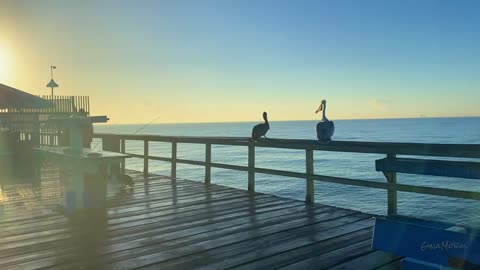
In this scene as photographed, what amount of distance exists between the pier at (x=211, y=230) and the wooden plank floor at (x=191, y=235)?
0.03ft

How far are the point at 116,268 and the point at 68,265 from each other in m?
0.48

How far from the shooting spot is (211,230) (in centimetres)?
495

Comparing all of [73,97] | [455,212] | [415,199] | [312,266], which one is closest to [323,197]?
[415,199]

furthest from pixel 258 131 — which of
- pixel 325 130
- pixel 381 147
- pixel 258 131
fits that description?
pixel 381 147

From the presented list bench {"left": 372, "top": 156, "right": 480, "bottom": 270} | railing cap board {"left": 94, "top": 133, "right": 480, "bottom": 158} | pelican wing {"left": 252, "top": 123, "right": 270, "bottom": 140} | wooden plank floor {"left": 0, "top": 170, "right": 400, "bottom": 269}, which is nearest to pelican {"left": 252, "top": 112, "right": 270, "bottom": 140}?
pelican wing {"left": 252, "top": 123, "right": 270, "bottom": 140}

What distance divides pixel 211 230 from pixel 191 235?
0.99ft

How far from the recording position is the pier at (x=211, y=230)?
152 inches

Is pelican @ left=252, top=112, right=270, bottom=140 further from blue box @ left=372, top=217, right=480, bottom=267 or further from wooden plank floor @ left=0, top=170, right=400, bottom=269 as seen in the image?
blue box @ left=372, top=217, right=480, bottom=267

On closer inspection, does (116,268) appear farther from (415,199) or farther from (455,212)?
(415,199)

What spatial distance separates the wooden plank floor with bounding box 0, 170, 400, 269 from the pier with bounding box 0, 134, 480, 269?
1 cm

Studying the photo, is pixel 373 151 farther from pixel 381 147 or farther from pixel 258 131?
pixel 258 131

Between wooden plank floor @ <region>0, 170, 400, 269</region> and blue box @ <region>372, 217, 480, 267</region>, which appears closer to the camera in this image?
blue box @ <region>372, 217, 480, 267</region>

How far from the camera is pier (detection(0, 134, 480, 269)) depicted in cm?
385

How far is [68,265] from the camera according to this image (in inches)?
148
